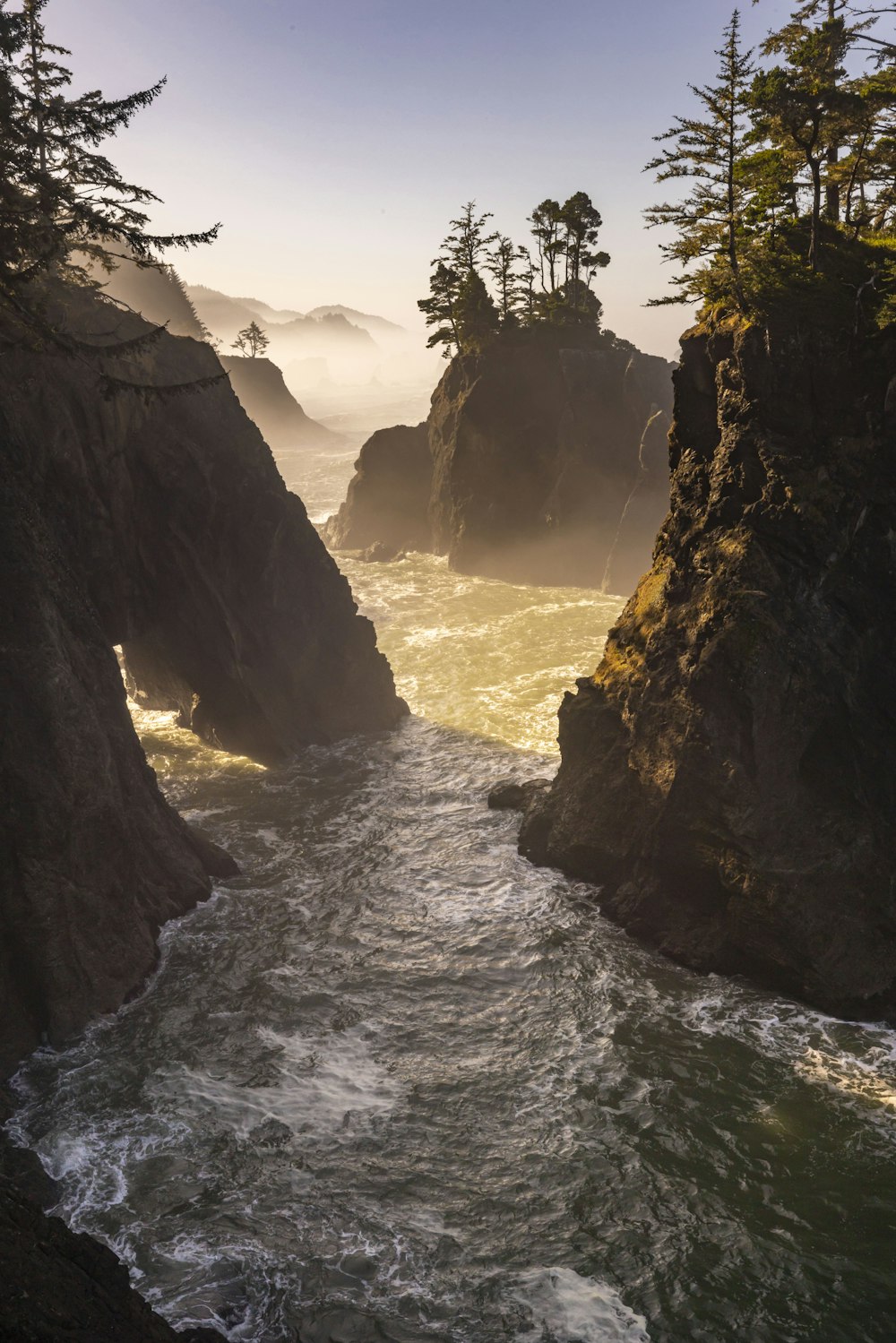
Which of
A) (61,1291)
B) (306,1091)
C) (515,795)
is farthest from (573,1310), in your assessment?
(515,795)

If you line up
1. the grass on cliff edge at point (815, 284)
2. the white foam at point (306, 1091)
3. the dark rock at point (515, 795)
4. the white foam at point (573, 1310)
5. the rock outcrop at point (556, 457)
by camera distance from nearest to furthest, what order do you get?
the white foam at point (573, 1310) < the white foam at point (306, 1091) < the grass on cliff edge at point (815, 284) < the dark rock at point (515, 795) < the rock outcrop at point (556, 457)

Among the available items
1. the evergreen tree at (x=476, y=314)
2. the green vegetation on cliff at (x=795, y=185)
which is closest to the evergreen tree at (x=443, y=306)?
the evergreen tree at (x=476, y=314)

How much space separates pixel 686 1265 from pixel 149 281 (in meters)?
155

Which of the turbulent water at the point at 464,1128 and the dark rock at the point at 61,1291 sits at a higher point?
the dark rock at the point at 61,1291

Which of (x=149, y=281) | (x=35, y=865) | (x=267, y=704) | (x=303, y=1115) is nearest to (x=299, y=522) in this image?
(x=267, y=704)

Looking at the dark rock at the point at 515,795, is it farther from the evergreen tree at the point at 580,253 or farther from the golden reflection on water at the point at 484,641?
the evergreen tree at the point at 580,253

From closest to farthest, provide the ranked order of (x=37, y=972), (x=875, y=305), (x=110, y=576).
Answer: (x=37, y=972)
(x=875, y=305)
(x=110, y=576)

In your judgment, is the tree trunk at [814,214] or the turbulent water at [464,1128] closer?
the turbulent water at [464,1128]

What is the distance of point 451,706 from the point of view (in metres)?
47.4

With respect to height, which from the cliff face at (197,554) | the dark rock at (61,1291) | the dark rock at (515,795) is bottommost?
the dark rock at (515,795)

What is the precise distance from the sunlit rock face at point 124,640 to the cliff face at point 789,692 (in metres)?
16.3

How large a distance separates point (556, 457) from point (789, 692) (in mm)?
50831

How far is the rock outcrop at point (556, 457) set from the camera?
Result: 67562 millimetres

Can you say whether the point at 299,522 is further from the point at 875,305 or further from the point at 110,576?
the point at 875,305
